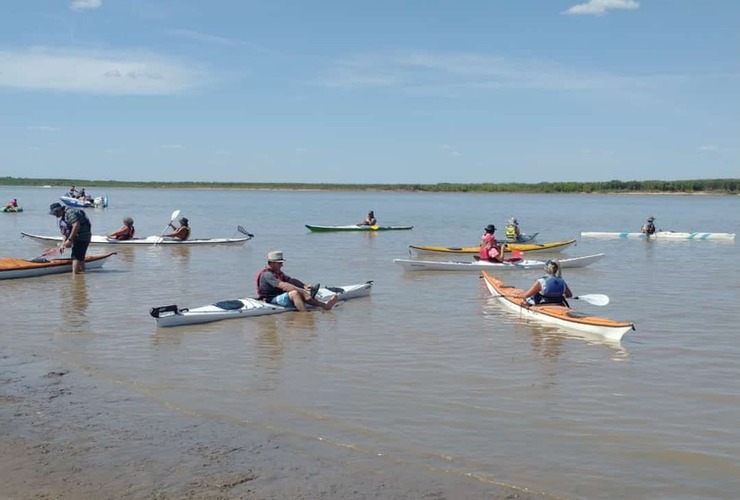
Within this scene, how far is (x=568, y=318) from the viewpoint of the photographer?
436 inches

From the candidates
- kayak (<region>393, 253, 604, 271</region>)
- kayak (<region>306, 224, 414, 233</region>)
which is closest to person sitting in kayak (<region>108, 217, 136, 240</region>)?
kayak (<region>306, 224, 414, 233</region>)

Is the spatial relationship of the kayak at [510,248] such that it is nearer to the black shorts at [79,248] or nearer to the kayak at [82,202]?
the black shorts at [79,248]

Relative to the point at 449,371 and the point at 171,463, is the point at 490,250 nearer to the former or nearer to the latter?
the point at 449,371

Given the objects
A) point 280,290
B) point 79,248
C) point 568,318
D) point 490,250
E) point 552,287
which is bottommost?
point 568,318

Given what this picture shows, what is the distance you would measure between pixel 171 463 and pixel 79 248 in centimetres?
1254

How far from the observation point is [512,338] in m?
10.9

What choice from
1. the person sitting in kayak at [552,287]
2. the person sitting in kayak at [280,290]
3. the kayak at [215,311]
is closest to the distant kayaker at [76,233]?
the kayak at [215,311]

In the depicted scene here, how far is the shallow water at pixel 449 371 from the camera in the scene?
6180 millimetres

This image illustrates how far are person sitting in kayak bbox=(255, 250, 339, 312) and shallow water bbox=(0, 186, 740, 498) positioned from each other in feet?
1.06

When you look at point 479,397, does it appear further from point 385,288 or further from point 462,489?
point 385,288

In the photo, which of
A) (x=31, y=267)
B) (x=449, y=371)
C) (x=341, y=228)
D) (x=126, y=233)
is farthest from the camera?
(x=341, y=228)

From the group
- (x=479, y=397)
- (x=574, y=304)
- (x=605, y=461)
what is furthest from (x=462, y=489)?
(x=574, y=304)

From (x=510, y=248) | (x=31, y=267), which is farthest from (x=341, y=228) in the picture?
(x=31, y=267)

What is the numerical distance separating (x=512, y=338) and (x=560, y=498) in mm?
5595
